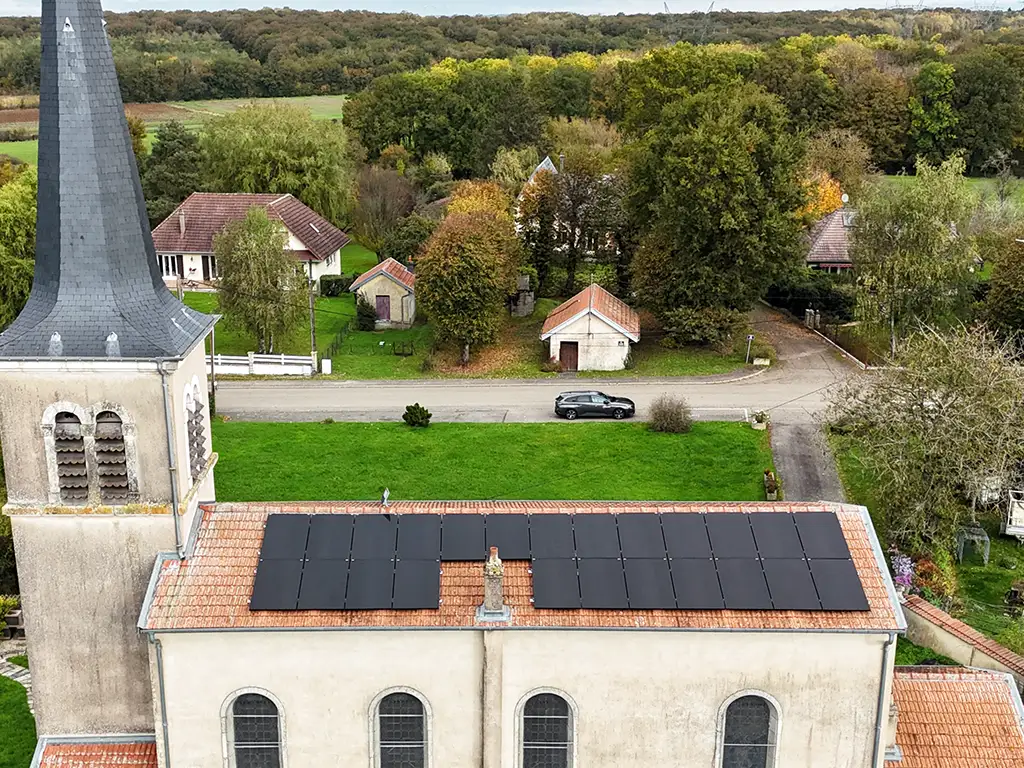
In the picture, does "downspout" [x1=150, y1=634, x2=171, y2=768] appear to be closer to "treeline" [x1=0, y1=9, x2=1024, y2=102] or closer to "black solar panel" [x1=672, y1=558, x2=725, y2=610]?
"black solar panel" [x1=672, y1=558, x2=725, y2=610]

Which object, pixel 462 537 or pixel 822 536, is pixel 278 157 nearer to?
pixel 462 537

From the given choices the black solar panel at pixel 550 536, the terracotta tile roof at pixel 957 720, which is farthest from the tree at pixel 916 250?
the black solar panel at pixel 550 536

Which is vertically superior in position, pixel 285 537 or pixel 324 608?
pixel 285 537

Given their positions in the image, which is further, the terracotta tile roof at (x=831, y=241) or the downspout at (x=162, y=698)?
the terracotta tile roof at (x=831, y=241)

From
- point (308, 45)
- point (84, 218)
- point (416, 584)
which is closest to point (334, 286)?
point (84, 218)

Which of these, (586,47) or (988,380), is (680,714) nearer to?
(988,380)

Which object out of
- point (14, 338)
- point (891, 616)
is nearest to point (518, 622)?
point (891, 616)

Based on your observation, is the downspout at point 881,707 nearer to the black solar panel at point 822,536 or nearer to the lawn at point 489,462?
the black solar panel at point 822,536
